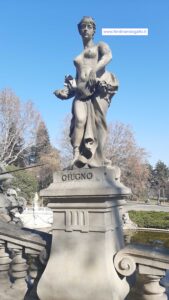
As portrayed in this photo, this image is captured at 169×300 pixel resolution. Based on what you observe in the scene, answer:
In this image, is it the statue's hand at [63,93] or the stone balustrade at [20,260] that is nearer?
the stone balustrade at [20,260]

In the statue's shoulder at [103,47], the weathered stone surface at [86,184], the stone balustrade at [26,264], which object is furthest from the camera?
the statue's shoulder at [103,47]

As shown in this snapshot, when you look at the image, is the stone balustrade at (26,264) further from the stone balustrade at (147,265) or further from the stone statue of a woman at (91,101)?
the stone statue of a woman at (91,101)

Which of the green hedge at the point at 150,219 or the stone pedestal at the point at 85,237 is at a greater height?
the stone pedestal at the point at 85,237

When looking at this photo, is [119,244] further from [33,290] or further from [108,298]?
[33,290]

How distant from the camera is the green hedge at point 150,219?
2713 cm

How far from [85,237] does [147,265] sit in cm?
78

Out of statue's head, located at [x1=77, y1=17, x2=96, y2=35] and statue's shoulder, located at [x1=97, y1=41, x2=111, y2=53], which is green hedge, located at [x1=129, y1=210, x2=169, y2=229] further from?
statue's head, located at [x1=77, y1=17, x2=96, y2=35]

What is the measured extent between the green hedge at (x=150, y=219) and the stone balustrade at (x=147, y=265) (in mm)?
24213

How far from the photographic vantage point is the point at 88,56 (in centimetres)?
452

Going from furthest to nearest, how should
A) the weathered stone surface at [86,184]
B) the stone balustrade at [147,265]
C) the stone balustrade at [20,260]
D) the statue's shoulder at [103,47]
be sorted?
1. the statue's shoulder at [103,47]
2. the stone balustrade at [20,260]
3. the weathered stone surface at [86,184]
4. the stone balustrade at [147,265]

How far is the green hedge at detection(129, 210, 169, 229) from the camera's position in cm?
2713

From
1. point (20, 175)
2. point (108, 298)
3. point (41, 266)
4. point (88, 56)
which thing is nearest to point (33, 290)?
point (41, 266)

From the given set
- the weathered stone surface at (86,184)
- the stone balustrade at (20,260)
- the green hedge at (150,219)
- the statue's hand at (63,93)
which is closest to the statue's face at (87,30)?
the statue's hand at (63,93)

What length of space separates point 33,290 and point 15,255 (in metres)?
0.51
